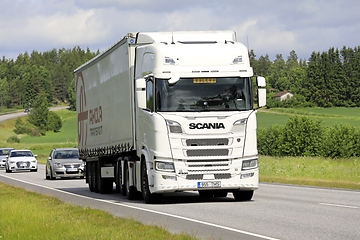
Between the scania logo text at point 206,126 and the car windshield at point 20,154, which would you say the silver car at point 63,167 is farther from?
the scania logo text at point 206,126

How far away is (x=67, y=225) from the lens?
10.3m

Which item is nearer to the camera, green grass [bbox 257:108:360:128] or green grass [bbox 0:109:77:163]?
green grass [bbox 0:109:77:163]

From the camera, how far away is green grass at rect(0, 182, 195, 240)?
29.6ft

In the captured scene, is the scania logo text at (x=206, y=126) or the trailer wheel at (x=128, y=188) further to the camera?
the trailer wheel at (x=128, y=188)

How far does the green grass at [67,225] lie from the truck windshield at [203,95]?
10.6 feet

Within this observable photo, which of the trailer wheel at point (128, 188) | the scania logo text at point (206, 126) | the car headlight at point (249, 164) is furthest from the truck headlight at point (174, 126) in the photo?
the trailer wheel at point (128, 188)

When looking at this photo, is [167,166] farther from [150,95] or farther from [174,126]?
[150,95]

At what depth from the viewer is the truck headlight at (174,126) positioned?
13797 millimetres

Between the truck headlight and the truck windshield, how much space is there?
1.04 feet

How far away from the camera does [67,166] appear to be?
30766 millimetres

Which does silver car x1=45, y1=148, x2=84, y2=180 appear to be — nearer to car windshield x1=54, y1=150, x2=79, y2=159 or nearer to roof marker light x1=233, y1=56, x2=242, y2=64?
car windshield x1=54, y1=150, x2=79, y2=159

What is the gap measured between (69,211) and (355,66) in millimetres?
161178

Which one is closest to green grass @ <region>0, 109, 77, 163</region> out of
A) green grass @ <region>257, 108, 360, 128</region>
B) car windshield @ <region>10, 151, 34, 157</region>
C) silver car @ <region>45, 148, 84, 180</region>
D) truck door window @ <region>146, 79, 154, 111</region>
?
car windshield @ <region>10, 151, 34, 157</region>

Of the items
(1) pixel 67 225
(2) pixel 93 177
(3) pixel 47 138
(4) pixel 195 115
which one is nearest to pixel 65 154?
(2) pixel 93 177
